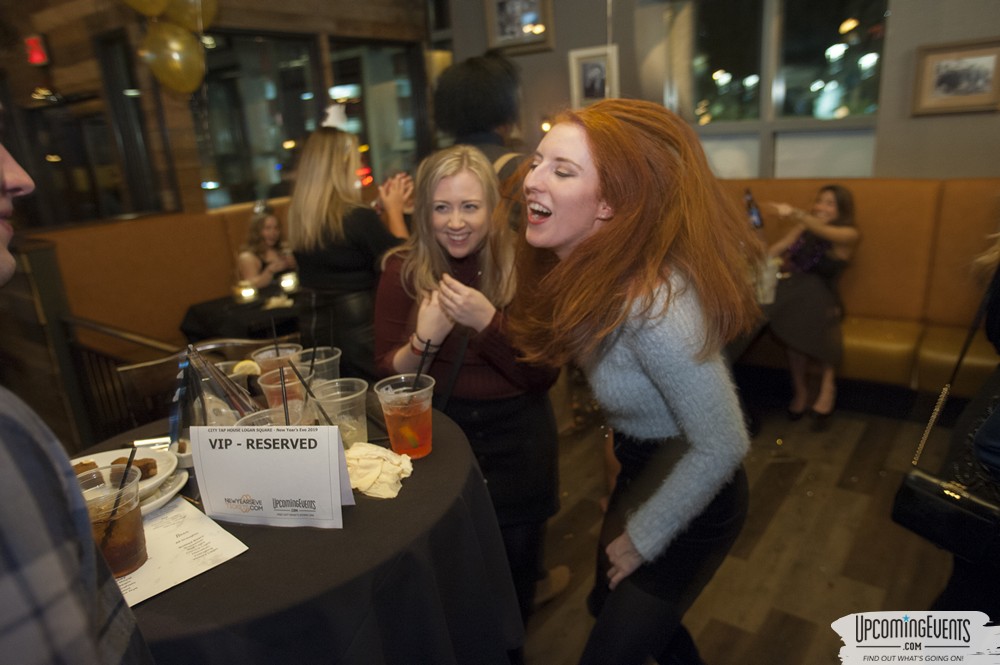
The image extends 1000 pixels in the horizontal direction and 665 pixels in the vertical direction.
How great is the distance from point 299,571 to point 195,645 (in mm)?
147

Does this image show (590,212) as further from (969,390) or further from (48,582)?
(969,390)

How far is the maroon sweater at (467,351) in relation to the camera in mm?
1512

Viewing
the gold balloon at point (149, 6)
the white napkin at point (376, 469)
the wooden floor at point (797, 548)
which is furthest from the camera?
the gold balloon at point (149, 6)

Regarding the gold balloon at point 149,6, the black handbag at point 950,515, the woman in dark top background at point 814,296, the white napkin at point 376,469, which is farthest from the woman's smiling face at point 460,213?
the gold balloon at point 149,6

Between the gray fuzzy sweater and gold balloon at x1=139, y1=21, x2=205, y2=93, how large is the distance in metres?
3.41

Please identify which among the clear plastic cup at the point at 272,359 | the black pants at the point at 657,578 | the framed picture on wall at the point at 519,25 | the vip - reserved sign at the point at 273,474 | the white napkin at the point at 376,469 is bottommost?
the black pants at the point at 657,578

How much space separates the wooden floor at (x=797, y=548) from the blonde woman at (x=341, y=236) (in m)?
1.10

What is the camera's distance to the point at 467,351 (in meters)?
1.57

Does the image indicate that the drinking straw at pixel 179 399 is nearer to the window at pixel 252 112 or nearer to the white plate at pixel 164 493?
the white plate at pixel 164 493

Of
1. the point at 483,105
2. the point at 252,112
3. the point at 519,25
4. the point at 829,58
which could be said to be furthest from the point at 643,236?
the point at 252,112

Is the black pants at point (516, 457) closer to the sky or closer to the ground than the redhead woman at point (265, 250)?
closer to the ground

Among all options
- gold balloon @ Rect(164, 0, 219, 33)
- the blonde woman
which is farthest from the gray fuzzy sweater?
gold balloon @ Rect(164, 0, 219, 33)

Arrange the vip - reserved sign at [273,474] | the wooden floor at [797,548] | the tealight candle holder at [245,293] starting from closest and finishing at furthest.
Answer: the vip - reserved sign at [273,474], the wooden floor at [797,548], the tealight candle holder at [245,293]

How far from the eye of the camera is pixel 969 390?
1.88 m
